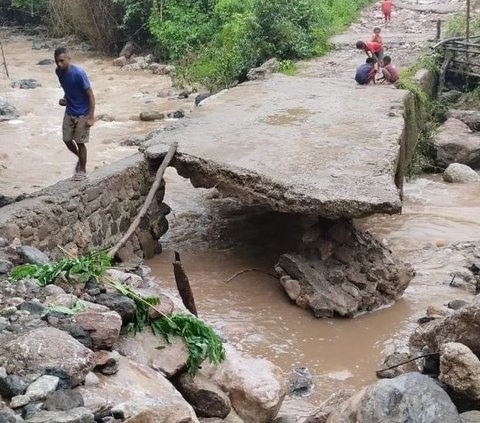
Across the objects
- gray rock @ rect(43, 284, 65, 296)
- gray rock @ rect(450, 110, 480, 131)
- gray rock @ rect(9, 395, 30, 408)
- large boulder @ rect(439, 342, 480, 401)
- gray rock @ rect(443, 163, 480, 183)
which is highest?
gray rock @ rect(9, 395, 30, 408)

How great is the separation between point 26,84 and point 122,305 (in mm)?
15630

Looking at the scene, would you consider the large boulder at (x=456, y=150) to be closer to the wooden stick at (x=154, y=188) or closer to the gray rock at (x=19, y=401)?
the wooden stick at (x=154, y=188)

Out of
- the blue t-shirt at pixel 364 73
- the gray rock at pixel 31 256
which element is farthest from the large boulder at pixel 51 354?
the blue t-shirt at pixel 364 73

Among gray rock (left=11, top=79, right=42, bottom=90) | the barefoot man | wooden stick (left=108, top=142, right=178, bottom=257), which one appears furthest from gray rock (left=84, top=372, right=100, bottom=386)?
gray rock (left=11, top=79, right=42, bottom=90)

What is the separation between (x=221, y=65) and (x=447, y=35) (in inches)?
215

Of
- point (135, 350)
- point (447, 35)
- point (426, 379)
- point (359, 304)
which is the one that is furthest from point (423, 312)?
point (447, 35)

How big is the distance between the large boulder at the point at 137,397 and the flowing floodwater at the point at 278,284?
1989mm

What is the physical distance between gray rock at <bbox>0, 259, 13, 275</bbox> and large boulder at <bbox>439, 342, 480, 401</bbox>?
312cm

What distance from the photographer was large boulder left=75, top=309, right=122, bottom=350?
15.0 ft

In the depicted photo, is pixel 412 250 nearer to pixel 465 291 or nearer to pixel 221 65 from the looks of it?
pixel 465 291

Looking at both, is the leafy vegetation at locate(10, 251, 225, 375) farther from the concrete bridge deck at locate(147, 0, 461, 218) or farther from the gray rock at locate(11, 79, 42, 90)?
the gray rock at locate(11, 79, 42, 90)

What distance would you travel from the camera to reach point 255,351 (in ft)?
22.4

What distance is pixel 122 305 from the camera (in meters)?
5.02

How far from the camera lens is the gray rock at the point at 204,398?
482 cm
